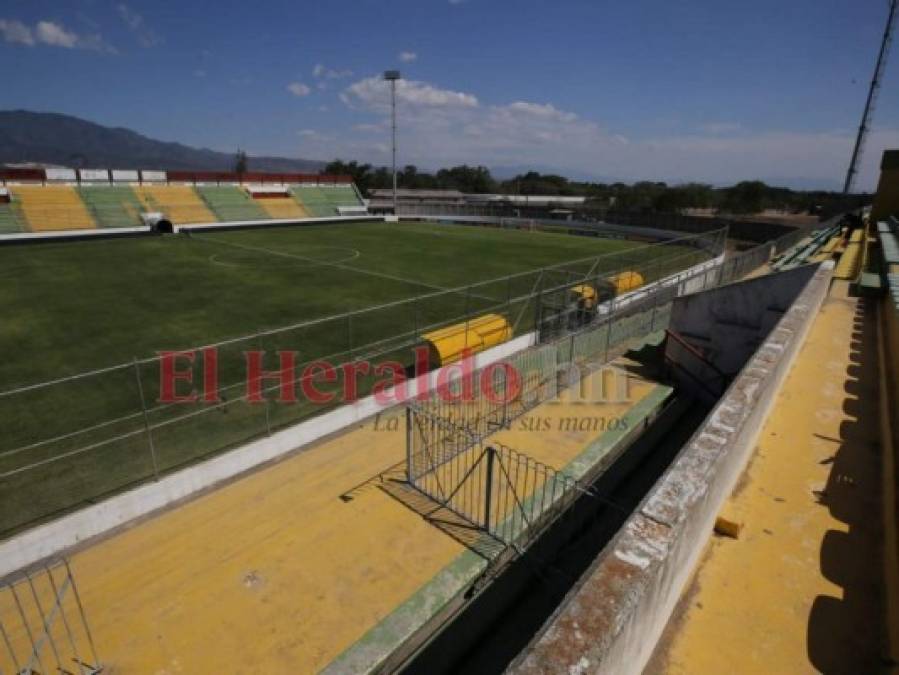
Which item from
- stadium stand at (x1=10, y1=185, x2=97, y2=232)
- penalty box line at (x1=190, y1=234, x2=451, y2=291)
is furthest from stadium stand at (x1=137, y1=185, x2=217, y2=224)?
penalty box line at (x1=190, y1=234, x2=451, y2=291)

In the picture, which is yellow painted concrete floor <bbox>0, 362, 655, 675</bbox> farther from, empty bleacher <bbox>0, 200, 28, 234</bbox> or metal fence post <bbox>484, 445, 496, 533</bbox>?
empty bleacher <bbox>0, 200, 28, 234</bbox>

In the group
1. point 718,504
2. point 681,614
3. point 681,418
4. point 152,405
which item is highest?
point 718,504

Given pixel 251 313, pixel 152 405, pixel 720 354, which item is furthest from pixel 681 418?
pixel 251 313

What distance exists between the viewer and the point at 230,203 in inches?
2016

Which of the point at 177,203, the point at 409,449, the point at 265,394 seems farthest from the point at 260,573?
the point at 177,203

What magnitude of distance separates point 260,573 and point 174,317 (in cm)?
1452

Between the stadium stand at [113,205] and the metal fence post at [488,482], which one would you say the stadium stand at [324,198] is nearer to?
the stadium stand at [113,205]

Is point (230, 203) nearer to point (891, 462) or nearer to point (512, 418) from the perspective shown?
point (512, 418)

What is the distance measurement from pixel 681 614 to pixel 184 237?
44.6m

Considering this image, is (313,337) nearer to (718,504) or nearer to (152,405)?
(152,405)

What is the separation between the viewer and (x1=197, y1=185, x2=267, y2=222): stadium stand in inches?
1933

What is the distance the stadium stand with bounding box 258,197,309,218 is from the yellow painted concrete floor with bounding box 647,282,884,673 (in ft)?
175

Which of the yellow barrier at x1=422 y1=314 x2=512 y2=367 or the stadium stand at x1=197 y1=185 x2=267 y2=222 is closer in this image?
the yellow barrier at x1=422 y1=314 x2=512 y2=367

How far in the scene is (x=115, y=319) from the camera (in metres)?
18.5
